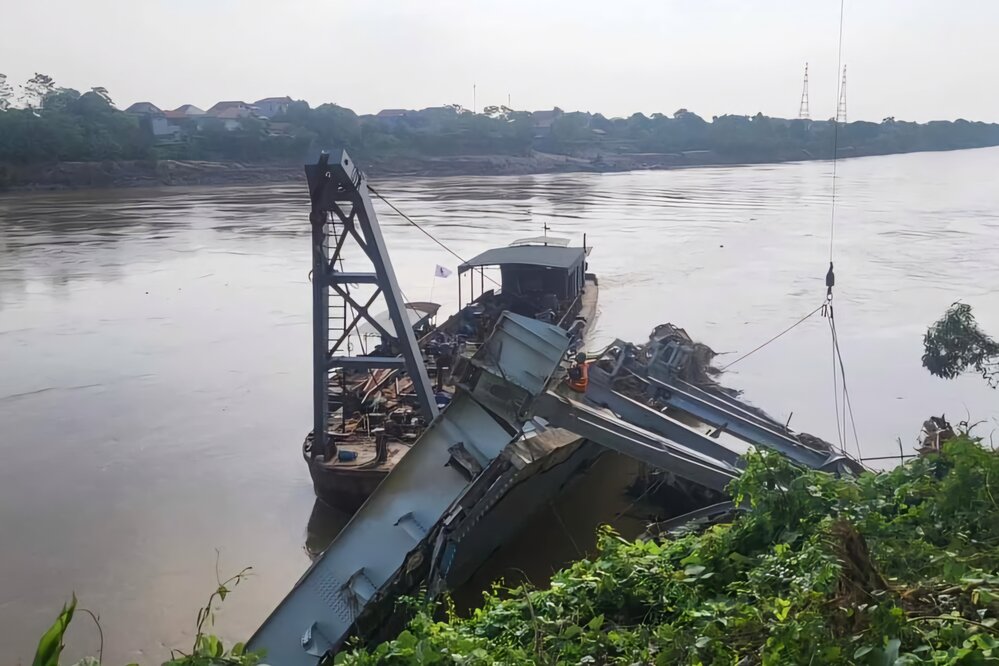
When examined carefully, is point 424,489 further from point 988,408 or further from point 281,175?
point 281,175

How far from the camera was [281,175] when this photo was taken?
234 feet

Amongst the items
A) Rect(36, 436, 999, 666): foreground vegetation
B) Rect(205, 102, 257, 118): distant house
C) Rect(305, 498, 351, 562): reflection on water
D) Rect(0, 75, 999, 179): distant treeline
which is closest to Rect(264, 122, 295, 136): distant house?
Rect(0, 75, 999, 179): distant treeline

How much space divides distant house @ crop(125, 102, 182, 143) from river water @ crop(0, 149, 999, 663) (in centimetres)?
2008

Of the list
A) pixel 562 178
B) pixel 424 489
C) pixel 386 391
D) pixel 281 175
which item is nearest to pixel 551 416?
pixel 424 489

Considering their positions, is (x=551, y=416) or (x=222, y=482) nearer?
(x=551, y=416)

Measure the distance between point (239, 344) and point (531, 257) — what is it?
8429 mm

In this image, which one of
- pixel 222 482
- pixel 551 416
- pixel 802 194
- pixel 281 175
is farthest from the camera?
pixel 281 175

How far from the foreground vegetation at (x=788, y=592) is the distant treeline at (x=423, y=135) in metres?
32.3

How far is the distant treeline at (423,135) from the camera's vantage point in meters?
61.5

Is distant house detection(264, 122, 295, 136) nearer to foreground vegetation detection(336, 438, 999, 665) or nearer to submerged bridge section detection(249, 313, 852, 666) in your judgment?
submerged bridge section detection(249, 313, 852, 666)

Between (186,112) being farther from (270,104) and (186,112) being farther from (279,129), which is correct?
(279,129)

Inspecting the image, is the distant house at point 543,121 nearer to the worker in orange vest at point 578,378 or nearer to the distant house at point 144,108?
the distant house at point 144,108

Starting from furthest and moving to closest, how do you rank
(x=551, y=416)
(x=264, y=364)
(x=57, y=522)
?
(x=264, y=364), (x=57, y=522), (x=551, y=416)

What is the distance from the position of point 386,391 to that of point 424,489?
6.98m
